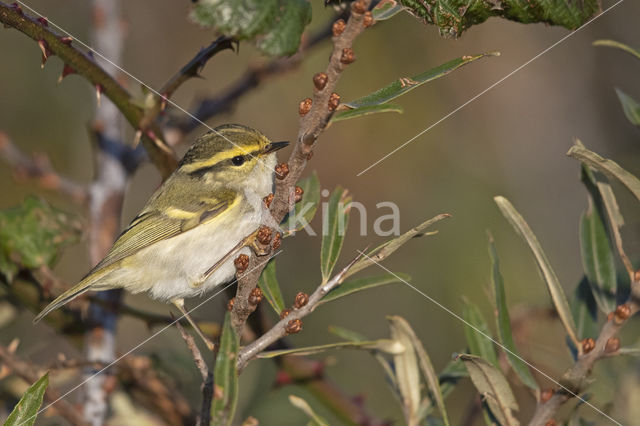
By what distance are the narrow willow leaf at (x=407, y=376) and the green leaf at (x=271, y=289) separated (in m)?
0.37

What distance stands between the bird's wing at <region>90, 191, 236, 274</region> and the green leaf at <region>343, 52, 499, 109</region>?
52.1 inches

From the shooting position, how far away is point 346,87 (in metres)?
4.47

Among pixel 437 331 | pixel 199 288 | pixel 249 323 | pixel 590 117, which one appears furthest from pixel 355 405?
pixel 590 117

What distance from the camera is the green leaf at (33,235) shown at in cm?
243

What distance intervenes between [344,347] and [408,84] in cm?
75

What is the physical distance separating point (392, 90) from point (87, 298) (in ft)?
5.38

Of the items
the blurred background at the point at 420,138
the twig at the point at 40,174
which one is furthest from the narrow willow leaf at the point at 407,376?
the blurred background at the point at 420,138

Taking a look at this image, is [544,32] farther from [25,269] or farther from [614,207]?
[25,269]

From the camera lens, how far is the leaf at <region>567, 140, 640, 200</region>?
161cm

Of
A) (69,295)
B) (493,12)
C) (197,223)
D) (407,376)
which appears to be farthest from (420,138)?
(493,12)

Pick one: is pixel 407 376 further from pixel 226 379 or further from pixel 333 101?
pixel 333 101

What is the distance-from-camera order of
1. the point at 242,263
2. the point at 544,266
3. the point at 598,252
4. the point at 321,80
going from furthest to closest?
the point at 598,252, the point at 544,266, the point at 242,263, the point at 321,80

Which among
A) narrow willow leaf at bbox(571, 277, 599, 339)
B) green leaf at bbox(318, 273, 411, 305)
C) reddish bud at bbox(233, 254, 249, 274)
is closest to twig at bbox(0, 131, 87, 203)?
reddish bud at bbox(233, 254, 249, 274)

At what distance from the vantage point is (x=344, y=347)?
6.01 ft
